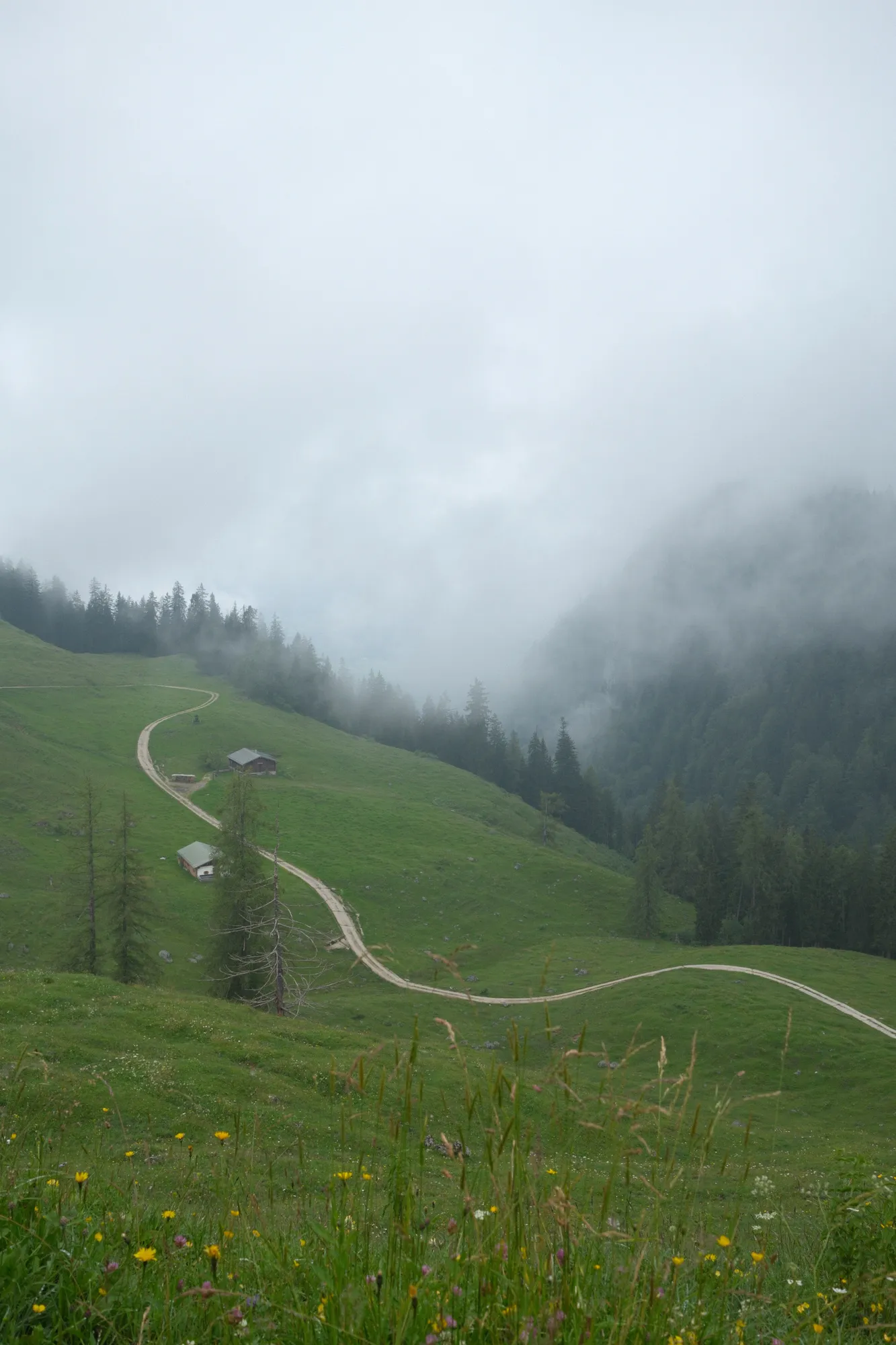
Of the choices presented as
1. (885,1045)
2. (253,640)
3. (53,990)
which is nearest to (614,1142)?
(53,990)

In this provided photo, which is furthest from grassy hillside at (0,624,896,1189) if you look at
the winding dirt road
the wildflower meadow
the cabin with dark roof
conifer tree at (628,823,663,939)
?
conifer tree at (628,823,663,939)

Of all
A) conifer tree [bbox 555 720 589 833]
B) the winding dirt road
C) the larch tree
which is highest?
conifer tree [bbox 555 720 589 833]

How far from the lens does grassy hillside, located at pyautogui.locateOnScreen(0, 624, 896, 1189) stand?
912 inches

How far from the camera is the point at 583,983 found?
198 feet

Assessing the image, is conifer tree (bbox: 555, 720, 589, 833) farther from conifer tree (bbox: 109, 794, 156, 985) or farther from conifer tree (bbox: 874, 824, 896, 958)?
conifer tree (bbox: 109, 794, 156, 985)

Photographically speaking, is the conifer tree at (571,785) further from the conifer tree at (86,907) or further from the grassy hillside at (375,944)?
the conifer tree at (86,907)

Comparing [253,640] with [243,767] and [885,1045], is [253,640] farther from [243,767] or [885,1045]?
[885,1045]

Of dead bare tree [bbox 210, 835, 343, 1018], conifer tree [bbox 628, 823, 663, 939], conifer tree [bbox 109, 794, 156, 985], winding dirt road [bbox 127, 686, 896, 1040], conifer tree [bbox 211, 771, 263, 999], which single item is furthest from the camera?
conifer tree [bbox 628, 823, 663, 939]

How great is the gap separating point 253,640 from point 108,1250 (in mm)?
201621

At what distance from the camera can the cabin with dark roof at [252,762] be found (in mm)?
114938

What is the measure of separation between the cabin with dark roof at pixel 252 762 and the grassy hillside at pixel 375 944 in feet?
10.6

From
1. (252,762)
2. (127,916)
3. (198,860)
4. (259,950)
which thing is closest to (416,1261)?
(259,950)

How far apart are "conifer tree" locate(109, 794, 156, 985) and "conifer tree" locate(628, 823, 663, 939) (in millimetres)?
54206

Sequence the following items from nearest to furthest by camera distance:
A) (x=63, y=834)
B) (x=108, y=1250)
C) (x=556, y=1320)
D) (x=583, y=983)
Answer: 1. (x=556, y=1320)
2. (x=108, y=1250)
3. (x=583, y=983)
4. (x=63, y=834)
